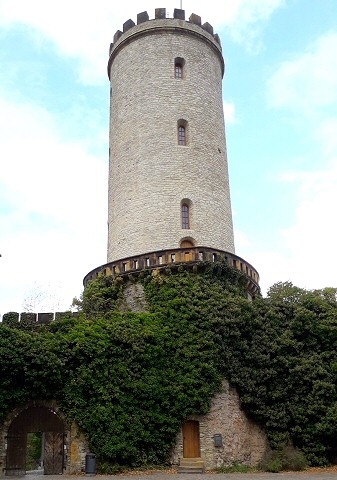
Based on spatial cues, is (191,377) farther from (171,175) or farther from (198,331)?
(171,175)

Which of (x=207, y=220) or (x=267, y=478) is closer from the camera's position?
(x=267, y=478)

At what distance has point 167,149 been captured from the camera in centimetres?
2505

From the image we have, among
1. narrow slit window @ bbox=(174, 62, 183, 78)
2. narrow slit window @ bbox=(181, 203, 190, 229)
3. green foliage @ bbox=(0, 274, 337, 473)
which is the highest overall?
narrow slit window @ bbox=(174, 62, 183, 78)

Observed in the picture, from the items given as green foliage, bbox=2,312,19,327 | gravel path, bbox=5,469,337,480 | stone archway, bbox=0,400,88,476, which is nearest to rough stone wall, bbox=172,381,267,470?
gravel path, bbox=5,469,337,480

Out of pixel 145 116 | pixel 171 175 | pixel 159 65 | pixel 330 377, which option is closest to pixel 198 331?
pixel 330 377

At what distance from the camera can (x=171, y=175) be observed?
80.6 feet

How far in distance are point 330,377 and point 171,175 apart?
1060cm

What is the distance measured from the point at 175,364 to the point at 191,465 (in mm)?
3285

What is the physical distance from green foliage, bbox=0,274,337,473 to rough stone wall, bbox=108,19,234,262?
10.4 ft

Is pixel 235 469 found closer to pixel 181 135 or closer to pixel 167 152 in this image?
pixel 167 152

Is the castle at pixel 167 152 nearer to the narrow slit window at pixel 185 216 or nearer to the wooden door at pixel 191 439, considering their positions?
the narrow slit window at pixel 185 216

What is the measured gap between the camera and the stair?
59.2 ft

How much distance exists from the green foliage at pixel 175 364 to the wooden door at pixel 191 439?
0.56 m

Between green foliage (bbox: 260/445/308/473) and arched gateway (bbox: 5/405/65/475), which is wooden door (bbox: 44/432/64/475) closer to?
arched gateway (bbox: 5/405/65/475)
